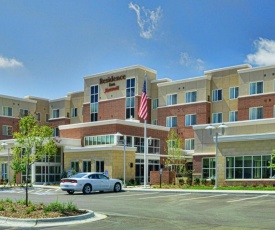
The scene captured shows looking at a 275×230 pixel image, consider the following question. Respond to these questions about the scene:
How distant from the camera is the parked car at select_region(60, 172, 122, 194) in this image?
29.1m

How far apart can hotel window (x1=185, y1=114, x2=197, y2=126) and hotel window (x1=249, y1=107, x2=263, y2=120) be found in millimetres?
7792

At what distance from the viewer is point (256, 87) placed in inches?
1965

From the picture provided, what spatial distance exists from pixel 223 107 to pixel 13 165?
40167mm

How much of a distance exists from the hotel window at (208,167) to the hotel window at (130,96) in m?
19.8

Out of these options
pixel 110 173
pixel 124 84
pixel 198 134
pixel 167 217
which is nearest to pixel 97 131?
pixel 110 173

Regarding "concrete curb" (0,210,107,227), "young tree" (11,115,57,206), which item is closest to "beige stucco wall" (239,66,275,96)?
"young tree" (11,115,57,206)

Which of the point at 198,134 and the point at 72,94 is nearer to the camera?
the point at 198,134

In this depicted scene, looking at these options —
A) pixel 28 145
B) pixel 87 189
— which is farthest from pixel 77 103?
pixel 28 145

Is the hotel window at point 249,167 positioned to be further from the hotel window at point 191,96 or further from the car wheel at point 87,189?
the hotel window at point 191,96

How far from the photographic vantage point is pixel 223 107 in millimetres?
54250

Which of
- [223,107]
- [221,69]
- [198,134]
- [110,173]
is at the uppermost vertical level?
[221,69]

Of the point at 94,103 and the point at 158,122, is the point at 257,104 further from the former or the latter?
the point at 94,103

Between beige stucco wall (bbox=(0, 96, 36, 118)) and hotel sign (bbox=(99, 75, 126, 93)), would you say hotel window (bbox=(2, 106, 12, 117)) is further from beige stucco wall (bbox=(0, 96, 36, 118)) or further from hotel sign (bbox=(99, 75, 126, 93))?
hotel sign (bbox=(99, 75, 126, 93))

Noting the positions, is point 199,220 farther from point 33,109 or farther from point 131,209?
point 33,109
